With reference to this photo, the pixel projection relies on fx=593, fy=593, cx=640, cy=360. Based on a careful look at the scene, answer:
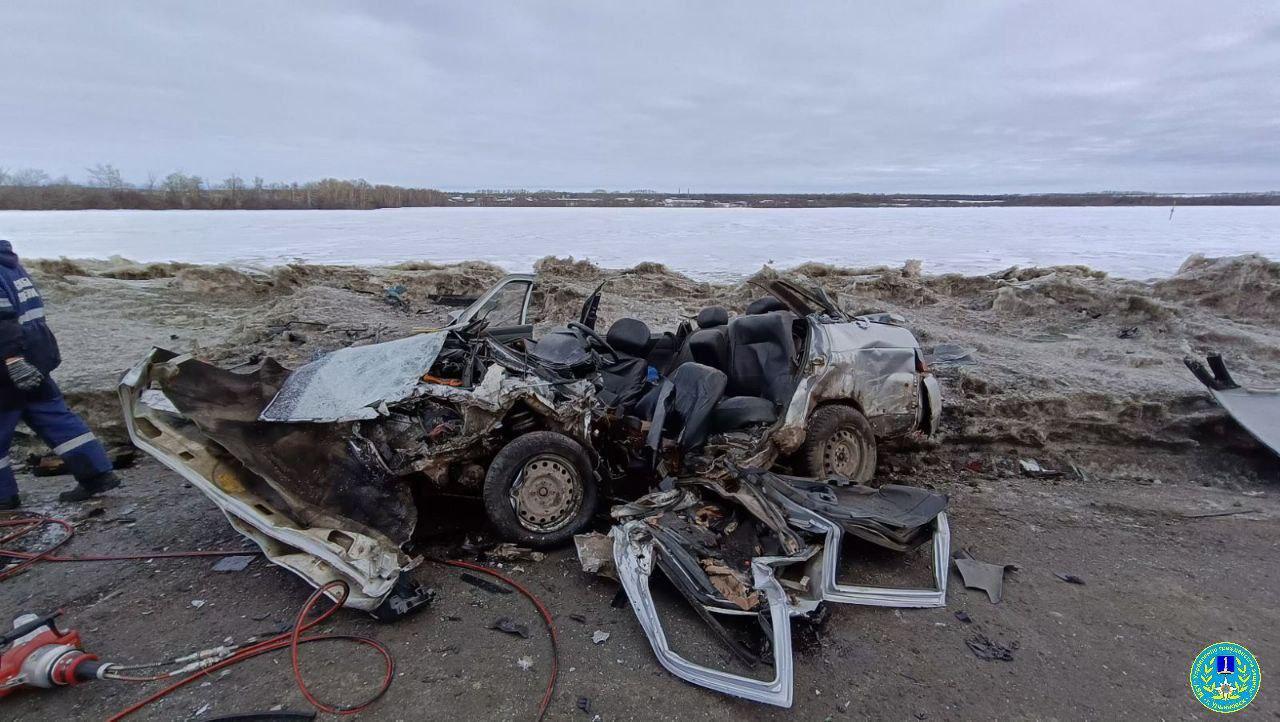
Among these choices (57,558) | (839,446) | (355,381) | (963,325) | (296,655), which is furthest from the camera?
(963,325)

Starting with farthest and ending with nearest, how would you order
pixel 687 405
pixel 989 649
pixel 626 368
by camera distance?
1. pixel 626 368
2. pixel 687 405
3. pixel 989 649

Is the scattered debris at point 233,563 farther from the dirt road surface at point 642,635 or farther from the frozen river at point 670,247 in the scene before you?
the frozen river at point 670,247

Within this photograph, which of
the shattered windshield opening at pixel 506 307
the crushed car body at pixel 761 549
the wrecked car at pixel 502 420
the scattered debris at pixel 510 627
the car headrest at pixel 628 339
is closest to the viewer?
the crushed car body at pixel 761 549

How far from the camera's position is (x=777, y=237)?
31609 mm

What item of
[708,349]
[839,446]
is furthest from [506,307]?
[839,446]

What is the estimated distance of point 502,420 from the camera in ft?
11.8

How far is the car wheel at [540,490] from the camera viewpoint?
11.7 feet

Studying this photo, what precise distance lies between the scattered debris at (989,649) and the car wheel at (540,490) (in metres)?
2.21

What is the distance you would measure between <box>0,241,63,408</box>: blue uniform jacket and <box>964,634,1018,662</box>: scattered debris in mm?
6193

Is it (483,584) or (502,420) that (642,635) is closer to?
(483,584)

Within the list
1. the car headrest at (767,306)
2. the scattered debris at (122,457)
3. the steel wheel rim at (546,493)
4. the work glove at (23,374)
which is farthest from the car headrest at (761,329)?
the scattered debris at (122,457)

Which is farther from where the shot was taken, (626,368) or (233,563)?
(626,368)

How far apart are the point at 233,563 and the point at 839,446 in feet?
13.7

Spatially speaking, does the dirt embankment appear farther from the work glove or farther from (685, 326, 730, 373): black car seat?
the work glove
